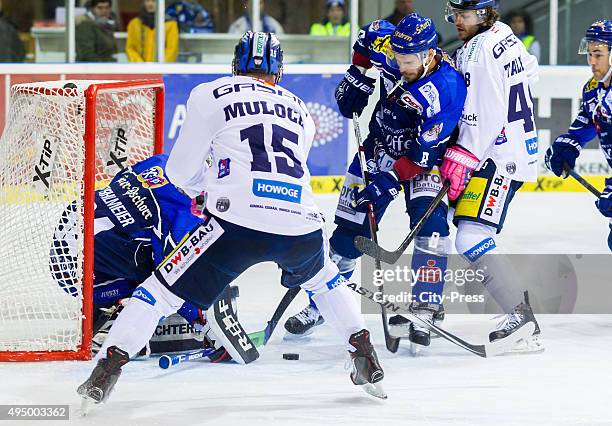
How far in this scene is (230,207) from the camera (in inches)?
126

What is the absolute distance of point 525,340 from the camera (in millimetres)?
4176

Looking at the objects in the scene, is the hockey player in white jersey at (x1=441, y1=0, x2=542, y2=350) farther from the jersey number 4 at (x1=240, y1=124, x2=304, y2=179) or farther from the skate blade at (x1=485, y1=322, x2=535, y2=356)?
the jersey number 4 at (x1=240, y1=124, x2=304, y2=179)

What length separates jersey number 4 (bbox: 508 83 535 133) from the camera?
426 cm

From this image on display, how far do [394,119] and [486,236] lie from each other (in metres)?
0.54

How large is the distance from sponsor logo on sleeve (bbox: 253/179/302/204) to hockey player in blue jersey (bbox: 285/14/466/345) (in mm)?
940

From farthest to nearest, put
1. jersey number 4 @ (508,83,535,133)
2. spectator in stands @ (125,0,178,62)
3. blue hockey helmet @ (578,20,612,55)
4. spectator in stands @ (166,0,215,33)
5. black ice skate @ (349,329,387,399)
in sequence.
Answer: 1. spectator in stands @ (166,0,215,33)
2. spectator in stands @ (125,0,178,62)
3. blue hockey helmet @ (578,20,612,55)
4. jersey number 4 @ (508,83,535,133)
5. black ice skate @ (349,329,387,399)

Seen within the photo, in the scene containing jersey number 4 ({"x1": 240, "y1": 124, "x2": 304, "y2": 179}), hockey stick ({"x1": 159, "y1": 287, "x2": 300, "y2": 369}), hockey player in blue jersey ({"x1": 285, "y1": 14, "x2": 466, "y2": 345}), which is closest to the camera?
jersey number 4 ({"x1": 240, "y1": 124, "x2": 304, "y2": 179})

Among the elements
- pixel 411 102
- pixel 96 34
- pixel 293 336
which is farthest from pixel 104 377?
pixel 96 34

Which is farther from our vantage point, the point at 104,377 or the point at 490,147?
the point at 490,147

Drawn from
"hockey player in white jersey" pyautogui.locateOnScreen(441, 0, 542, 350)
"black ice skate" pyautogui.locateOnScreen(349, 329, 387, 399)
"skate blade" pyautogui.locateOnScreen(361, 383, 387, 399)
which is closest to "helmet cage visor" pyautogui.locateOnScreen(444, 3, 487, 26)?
"hockey player in white jersey" pyautogui.locateOnScreen(441, 0, 542, 350)

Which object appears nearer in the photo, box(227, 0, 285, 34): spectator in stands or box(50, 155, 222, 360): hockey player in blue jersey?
box(50, 155, 222, 360): hockey player in blue jersey

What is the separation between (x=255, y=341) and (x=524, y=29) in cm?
532

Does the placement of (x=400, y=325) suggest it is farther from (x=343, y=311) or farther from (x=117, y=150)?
(x=117, y=150)

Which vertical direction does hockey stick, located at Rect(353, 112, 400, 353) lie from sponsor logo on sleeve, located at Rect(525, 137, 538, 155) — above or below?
below
